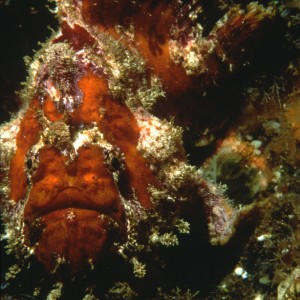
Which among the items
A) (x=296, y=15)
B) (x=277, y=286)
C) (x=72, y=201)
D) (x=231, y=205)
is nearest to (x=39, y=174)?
(x=72, y=201)

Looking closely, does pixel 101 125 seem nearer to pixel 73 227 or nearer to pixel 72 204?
pixel 72 204

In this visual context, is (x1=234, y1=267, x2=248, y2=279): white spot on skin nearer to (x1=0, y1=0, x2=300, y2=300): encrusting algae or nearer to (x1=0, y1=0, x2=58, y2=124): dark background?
(x1=0, y1=0, x2=300, y2=300): encrusting algae

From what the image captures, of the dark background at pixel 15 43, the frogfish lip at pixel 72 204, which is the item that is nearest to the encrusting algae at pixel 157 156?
the frogfish lip at pixel 72 204

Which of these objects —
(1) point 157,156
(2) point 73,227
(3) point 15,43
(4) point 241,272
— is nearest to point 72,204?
(2) point 73,227

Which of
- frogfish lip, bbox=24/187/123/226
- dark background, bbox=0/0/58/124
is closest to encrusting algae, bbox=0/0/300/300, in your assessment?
frogfish lip, bbox=24/187/123/226

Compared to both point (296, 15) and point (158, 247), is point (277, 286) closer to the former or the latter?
point (158, 247)

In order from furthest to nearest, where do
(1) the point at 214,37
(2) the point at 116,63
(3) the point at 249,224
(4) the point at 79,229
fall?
1. (1) the point at 214,37
2. (3) the point at 249,224
3. (2) the point at 116,63
4. (4) the point at 79,229
